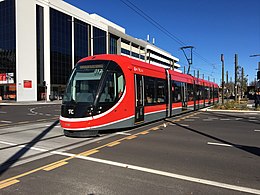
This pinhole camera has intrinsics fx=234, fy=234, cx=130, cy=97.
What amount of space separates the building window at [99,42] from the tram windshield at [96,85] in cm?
5532

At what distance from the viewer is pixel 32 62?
155 ft

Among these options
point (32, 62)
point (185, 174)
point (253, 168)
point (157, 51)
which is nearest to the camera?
point (185, 174)

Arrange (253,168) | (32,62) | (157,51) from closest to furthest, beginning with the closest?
1. (253,168)
2. (32,62)
3. (157,51)

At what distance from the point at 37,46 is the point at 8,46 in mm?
5402

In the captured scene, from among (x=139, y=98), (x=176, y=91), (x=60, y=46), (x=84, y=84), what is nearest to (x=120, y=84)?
(x=84, y=84)

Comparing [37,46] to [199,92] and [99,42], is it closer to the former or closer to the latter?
[99,42]

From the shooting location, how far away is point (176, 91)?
1606 cm

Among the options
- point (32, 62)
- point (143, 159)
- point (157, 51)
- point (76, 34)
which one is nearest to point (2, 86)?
point (32, 62)

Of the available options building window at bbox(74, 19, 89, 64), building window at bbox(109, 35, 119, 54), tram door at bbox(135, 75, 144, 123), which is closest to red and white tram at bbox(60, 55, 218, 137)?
tram door at bbox(135, 75, 144, 123)

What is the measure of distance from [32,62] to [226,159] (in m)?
47.6

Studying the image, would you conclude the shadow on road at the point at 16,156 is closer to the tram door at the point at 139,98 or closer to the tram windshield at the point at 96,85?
the tram windshield at the point at 96,85

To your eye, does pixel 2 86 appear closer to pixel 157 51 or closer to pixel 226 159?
pixel 226 159

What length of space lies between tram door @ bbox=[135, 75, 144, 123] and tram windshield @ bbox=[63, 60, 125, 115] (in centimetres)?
115

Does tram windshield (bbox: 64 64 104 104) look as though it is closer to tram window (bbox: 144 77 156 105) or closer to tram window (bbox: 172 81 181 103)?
tram window (bbox: 144 77 156 105)
